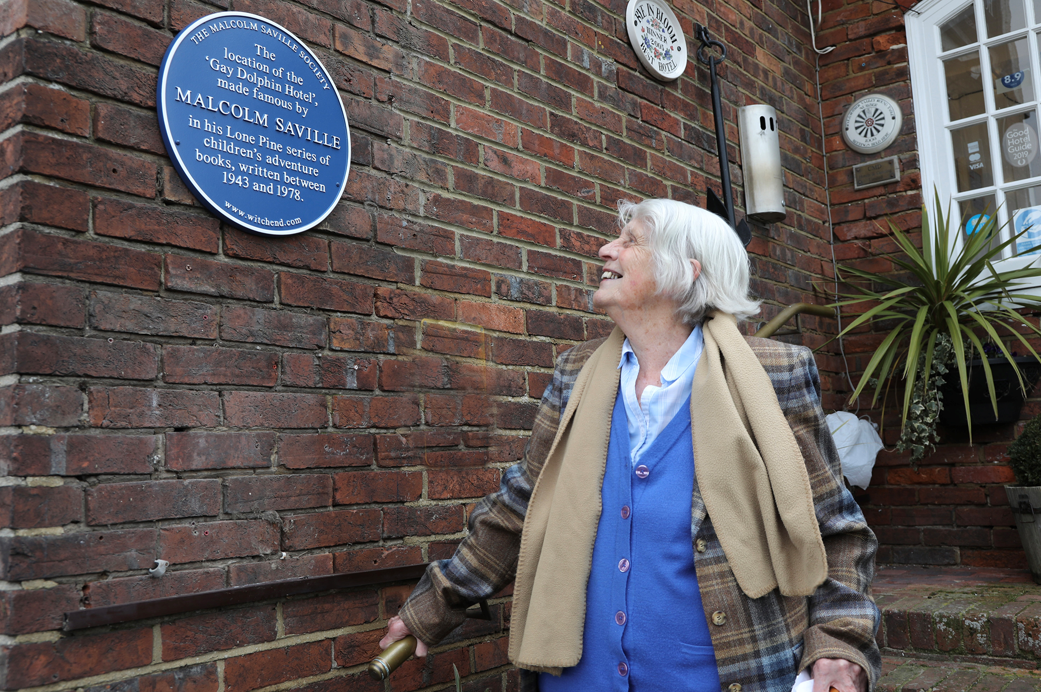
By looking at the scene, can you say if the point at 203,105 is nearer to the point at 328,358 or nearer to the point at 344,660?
the point at 328,358

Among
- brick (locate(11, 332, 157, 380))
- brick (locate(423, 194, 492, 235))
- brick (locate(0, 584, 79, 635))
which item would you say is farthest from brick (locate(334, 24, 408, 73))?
brick (locate(0, 584, 79, 635))

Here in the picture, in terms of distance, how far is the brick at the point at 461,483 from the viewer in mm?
2375

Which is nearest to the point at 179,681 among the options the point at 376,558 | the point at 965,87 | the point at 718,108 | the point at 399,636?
the point at 399,636

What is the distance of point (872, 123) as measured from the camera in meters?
4.71

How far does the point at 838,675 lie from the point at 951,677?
1.56 meters

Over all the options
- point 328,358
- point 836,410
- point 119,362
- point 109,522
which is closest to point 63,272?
point 119,362

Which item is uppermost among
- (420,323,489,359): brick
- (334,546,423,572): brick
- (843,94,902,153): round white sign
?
(843,94,902,153): round white sign

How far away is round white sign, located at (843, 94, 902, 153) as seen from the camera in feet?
15.3

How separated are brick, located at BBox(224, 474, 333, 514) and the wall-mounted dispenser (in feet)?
8.69

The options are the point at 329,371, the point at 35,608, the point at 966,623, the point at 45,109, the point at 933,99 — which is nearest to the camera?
the point at 35,608

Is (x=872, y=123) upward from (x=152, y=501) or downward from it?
upward

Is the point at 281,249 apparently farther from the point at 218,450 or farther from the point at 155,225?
the point at 218,450

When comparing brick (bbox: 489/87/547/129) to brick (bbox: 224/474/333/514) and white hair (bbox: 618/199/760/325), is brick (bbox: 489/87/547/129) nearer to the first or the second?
white hair (bbox: 618/199/760/325)

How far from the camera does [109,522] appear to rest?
1696 mm
